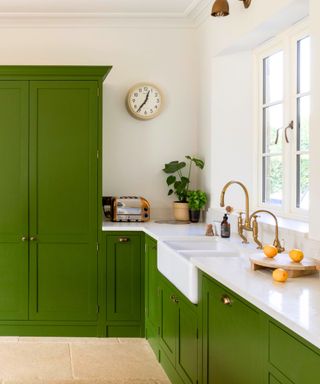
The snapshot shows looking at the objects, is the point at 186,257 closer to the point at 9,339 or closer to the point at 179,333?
the point at 179,333

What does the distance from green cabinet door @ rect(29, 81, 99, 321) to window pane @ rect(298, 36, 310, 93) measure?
62.9 inches

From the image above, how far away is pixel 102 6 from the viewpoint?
4.30 m

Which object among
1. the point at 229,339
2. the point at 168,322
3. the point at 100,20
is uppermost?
the point at 100,20

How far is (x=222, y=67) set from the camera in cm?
411

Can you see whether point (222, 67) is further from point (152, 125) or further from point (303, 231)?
point (303, 231)

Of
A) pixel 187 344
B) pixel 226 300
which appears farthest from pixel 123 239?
pixel 226 300

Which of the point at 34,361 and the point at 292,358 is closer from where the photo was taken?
the point at 292,358

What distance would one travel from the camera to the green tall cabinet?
410 cm

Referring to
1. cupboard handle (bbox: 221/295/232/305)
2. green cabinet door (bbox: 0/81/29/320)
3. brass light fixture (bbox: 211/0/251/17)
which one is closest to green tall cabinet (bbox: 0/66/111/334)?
green cabinet door (bbox: 0/81/29/320)

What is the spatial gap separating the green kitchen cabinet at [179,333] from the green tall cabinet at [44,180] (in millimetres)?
981

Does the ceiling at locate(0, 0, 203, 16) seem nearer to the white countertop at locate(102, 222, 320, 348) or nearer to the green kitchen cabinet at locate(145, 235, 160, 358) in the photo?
the green kitchen cabinet at locate(145, 235, 160, 358)

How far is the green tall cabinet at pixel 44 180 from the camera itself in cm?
410

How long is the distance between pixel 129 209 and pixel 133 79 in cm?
115

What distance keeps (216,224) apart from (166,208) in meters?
1.05
